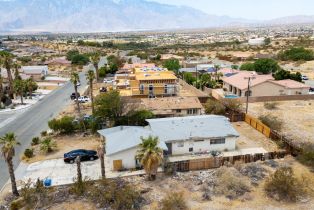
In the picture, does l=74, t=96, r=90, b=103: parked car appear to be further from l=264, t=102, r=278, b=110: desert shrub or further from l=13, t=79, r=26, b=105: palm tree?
l=264, t=102, r=278, b=110: desert shrub

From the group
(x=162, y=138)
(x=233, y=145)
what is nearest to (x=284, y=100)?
(x=233, y=145)

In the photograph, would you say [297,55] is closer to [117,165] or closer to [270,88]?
[270,88]

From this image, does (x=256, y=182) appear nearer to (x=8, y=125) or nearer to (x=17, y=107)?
(x=8, y=125)

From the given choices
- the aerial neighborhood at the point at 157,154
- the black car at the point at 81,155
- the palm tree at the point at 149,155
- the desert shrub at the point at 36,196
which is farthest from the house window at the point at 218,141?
the desert shrub at the point at 36,196

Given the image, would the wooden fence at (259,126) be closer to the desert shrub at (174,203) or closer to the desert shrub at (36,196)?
the desert shrub at (174,203)

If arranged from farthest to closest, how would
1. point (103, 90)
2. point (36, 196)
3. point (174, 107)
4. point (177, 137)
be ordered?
point (103, 90) < point (174, 107) < point (177, 137) < point (36, 196)

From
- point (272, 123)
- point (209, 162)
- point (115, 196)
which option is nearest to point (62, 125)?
point (115, 196)
